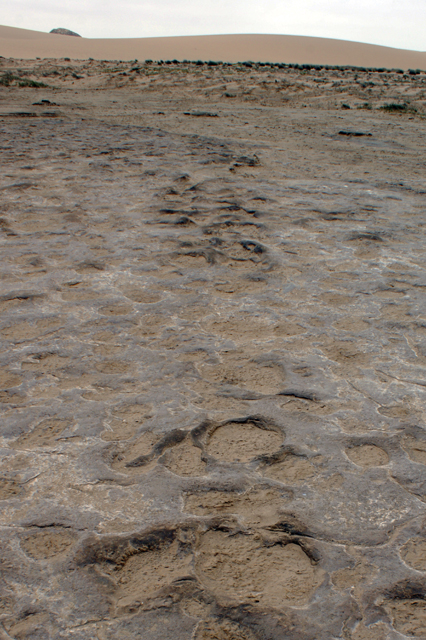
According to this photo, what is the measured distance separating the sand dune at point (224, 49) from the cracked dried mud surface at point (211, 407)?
1948cm

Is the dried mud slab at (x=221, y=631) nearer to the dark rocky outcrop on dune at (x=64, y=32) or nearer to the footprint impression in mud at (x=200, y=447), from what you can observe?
the footprint impression in mud at (x=200, y=447)

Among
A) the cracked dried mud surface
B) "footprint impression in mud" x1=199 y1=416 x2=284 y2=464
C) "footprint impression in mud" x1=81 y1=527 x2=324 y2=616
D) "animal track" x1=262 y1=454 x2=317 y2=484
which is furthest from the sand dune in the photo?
"footprint impression in mud" x1=81 y1=527 x2=324 y2=616

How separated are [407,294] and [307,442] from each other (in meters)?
1.21

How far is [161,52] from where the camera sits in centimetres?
2291

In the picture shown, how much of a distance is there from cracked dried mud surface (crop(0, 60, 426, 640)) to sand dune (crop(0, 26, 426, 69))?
63.9 feet

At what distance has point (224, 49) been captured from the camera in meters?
25.3

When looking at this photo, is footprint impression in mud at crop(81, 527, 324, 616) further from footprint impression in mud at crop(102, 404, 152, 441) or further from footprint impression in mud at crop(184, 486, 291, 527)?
footprint impression in mud at crop(102, 404, 152, 441)

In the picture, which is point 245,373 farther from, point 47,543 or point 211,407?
point 47,543

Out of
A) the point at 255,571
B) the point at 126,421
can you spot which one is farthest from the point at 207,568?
the point at 126,421

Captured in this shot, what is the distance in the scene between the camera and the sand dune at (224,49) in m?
22.0

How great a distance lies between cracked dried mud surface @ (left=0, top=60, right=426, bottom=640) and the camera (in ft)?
3.88

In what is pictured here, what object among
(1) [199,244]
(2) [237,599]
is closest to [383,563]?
(2) [237,599]

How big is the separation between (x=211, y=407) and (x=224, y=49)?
26514mm

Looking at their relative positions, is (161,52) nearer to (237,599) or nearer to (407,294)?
(407,294)
